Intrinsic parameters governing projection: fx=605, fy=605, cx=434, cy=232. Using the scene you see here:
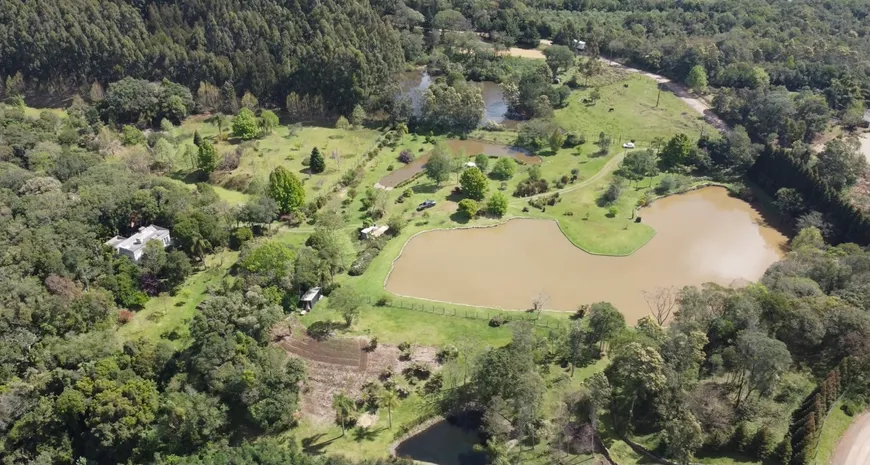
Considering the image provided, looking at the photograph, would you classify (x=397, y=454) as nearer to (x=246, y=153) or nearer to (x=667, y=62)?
(x=246, y=153)

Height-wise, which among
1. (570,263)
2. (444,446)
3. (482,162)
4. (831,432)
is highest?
(831,432)

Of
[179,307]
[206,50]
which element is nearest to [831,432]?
[179,307]

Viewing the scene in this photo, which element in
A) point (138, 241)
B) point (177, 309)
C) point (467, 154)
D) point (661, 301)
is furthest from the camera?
point (467, 154)

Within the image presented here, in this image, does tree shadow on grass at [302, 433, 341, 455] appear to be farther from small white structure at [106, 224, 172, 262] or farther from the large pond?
the large pond

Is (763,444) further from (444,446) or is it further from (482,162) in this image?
(482,162)

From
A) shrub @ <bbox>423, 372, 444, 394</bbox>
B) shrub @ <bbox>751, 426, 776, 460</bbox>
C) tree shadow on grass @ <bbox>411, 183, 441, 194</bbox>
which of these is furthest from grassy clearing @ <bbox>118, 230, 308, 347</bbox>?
shrub @ <bbox>751, 426, 776, 460</bbox>

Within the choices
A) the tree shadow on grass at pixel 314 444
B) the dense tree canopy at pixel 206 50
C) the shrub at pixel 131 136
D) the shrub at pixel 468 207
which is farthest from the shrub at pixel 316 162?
the tree shadow on grass at pixel 314 444
